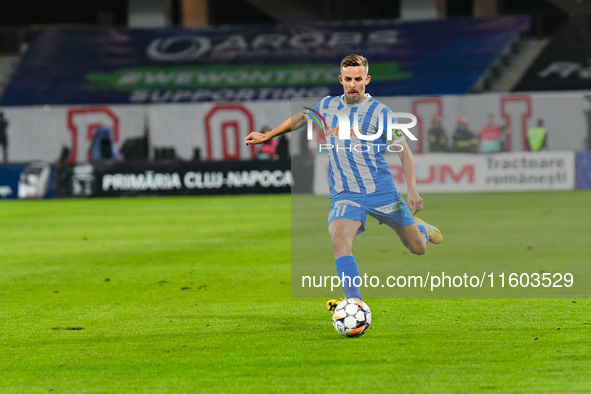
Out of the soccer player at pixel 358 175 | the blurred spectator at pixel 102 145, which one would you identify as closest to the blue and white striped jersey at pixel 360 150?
the soccer player at pixel 358 175

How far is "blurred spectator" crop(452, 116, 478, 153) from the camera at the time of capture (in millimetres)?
23169

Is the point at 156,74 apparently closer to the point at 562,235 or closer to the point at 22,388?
the point at 562,235

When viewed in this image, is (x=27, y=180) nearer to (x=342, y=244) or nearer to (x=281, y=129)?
(x=281, y=129)

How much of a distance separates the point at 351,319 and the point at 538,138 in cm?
1935

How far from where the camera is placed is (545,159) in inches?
900

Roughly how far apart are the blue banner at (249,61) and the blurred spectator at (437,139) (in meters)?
7.27

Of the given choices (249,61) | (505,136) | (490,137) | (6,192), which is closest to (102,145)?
(6,192)

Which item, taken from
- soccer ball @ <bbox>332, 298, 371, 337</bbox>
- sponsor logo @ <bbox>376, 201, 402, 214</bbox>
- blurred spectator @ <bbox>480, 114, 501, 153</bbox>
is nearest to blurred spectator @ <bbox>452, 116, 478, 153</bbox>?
blurred spectator @ <bbox>480, 114, 501, 153</bbox>

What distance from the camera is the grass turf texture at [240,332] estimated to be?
4.73 metres

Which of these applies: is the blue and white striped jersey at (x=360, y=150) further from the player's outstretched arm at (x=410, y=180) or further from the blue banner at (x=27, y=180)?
the blue banner at (x=27, y=180)

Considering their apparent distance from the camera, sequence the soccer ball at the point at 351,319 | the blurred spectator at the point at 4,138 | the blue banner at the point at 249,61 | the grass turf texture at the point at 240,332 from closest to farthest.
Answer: the grass turf texture at the point at 240,332 → the soccer ball at the point at 351,319 → the blurred spectator at the point at 4,138 → the blue banner at the point at 249,61

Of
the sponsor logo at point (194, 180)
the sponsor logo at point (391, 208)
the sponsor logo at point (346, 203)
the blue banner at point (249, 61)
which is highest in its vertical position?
the blue banner at point (249, 61)

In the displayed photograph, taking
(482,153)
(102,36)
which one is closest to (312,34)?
(102,36)

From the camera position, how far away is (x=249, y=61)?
33031 millimetres
